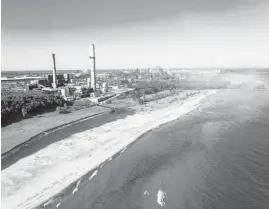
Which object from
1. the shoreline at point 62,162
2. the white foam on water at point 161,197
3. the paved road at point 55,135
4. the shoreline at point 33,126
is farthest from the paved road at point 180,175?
the shoreline at point 33,126

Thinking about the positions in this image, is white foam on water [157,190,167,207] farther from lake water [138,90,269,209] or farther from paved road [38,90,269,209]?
lake water [138,90,269,209]

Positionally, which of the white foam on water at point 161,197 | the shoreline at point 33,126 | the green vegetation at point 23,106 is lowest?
the white foam on water at point 161,197

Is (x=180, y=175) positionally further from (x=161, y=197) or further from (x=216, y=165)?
(x=216, y=165)

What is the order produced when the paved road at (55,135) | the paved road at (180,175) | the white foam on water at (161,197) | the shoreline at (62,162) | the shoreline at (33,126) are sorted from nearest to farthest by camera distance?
1. the white foam on water at (161,197)
2. the paved road at (180,175)
3. the shoreline at (62,162)
4. the paved road at (55,135)
5. the shoreline at (33,126)

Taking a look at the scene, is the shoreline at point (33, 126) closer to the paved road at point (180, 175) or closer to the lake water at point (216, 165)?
the paved road at point (180, 175)


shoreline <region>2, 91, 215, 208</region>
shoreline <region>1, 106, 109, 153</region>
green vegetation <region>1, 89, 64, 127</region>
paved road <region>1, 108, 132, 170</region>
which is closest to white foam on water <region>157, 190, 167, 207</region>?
shoreline <region>2, 91, 215, 208</region>

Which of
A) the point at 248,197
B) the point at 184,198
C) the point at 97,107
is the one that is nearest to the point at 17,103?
the point at 97,107

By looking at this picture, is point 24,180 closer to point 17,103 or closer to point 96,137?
point 96,137

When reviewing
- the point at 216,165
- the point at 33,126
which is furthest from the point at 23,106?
the point at 216,165

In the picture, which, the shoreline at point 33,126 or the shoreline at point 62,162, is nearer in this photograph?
the shoreline at point 62,162
